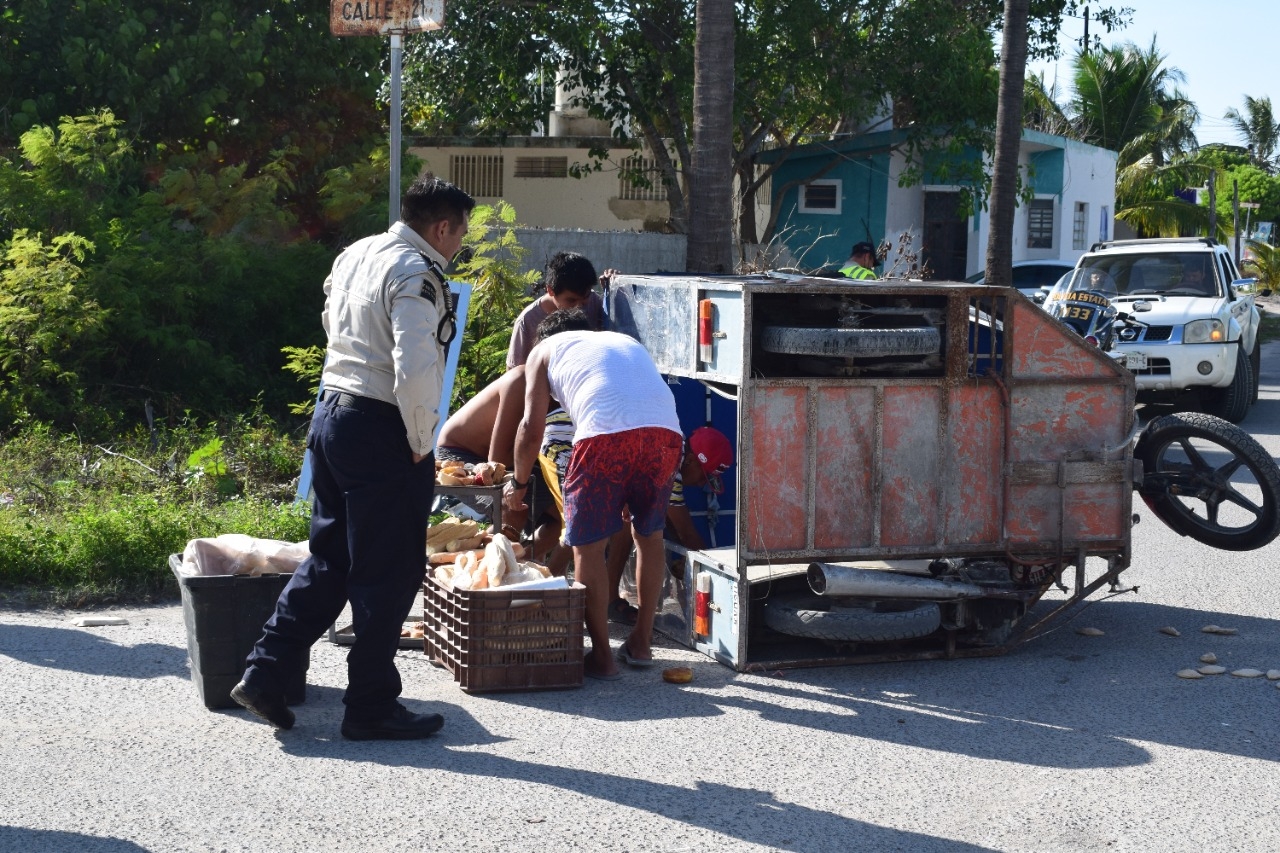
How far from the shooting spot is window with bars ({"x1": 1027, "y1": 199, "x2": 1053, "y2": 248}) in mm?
29484

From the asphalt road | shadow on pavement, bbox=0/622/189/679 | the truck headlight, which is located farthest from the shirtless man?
the truck headlight

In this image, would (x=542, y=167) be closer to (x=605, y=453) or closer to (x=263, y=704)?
(x=605, y=453)

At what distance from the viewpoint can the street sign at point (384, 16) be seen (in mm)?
7641

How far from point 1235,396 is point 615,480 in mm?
11139

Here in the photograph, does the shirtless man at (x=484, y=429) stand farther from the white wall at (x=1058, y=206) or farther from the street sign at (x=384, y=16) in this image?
the white wall at (x=1058, y=206)

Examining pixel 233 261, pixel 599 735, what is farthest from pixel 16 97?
pixel 599 735

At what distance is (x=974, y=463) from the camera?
257 inches

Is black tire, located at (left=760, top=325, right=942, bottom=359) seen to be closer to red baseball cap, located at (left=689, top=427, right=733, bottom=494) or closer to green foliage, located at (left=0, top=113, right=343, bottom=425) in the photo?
red baseball cap, located at (left=689, top=427, right=733, bottom=494)

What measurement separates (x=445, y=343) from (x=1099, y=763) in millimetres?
2813

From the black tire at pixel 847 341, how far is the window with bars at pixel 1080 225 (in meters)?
26.2

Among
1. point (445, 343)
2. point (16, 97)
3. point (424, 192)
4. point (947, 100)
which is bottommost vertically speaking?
point (445, 343)

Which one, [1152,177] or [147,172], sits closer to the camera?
[147,172]

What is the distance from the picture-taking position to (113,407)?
35.8 feet

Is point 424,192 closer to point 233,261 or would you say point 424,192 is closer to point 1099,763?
point 1099,763
